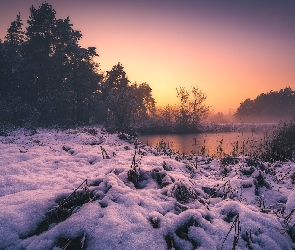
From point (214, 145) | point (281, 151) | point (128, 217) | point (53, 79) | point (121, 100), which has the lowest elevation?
point (214, 145)

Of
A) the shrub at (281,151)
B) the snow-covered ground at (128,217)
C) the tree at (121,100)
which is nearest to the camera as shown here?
the snow-covered ground at (128,217)

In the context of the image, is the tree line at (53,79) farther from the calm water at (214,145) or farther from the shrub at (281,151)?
the shrub at (281,151)

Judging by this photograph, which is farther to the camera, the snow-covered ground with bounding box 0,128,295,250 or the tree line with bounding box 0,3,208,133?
the tree line with bounding box 0,3,208,133

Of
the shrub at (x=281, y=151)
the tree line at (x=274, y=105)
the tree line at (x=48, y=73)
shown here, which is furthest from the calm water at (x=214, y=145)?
the tree line at (x=274, y=105)

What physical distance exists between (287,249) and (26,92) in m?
38.4

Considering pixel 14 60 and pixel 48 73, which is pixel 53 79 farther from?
pixel 14 60

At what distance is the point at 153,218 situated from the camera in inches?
114

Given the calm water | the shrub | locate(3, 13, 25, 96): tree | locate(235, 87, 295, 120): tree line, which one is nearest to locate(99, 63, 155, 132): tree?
the calm water

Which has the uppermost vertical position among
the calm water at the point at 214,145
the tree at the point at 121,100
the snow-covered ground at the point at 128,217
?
the tree at the point at 121,100

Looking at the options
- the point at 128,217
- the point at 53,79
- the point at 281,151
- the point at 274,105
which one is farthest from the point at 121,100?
the point at 274,105

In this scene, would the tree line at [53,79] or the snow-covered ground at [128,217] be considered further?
the tree line at [53,79]

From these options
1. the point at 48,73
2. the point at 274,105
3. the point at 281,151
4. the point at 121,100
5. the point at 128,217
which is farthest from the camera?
the point at 274,105

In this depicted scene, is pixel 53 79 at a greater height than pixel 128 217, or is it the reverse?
pixel 53 79

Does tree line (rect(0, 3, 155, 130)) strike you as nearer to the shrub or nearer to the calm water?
the calm water
